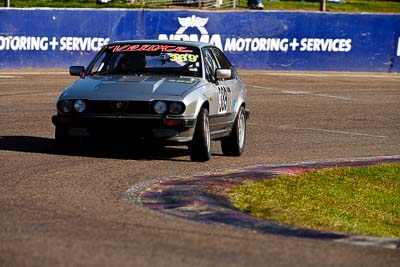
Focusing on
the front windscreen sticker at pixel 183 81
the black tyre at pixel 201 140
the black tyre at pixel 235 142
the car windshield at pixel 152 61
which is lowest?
the black tyre at pixel 235 142

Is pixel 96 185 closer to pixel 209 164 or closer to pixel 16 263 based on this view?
pixel 209 164

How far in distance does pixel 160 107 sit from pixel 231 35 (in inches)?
675

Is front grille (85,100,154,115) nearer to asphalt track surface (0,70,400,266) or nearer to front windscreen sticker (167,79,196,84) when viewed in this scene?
asphalt track surface (0,70,400,266)

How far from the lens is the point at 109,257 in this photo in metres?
6.71

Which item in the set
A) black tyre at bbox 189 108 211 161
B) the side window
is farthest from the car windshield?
black tyre at bbox 189 108 211 161

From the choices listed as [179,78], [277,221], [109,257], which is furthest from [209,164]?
[109,257]

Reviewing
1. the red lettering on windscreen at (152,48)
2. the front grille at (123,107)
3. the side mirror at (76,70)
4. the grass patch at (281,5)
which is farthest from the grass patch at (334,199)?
the grass patch at (281,5)

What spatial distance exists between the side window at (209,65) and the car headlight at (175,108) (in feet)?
3.80

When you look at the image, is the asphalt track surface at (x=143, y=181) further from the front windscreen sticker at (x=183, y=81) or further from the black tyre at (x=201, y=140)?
the front windscreen sticker at (x=183, y=81)

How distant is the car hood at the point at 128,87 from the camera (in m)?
12.0

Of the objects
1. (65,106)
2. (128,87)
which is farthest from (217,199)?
(65,106)

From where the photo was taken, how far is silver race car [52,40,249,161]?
11953mm

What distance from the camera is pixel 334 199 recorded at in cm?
1153

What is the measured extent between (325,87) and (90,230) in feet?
58.8
